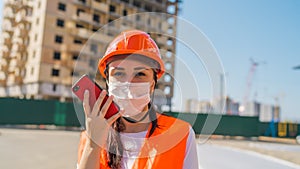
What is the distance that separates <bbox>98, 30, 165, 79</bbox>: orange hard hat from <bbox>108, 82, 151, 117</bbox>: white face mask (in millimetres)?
129

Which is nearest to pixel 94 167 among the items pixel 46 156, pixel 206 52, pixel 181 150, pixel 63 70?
pixel 181 150

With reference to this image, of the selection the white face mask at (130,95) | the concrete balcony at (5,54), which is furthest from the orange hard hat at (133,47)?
the concrete balcony at (5,54)

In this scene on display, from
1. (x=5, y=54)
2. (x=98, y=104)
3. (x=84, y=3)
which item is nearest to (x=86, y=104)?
(x=98, y=104)

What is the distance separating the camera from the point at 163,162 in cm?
133

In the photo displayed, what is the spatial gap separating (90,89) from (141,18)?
483 millimetres

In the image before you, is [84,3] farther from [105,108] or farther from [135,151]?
[105,108]

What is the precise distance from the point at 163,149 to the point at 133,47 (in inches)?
19.6

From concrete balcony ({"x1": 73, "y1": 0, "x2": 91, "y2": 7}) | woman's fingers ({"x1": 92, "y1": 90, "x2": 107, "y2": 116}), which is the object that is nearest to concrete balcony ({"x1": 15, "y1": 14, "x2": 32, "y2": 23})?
concrete balcony ({"x1": 73, "y1": 0, "x2": 91, "y2": 7})

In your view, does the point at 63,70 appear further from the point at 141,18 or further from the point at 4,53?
the point at 141,18

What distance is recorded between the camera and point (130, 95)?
1.33 m

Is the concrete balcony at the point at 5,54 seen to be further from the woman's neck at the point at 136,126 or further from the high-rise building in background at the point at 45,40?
the woman's neck at the point at 136,126

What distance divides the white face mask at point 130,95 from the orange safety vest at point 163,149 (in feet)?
0.50

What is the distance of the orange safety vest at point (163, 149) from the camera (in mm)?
1329

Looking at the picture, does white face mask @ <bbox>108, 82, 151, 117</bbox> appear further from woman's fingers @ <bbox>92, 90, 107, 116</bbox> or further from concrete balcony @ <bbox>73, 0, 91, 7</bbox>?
concrete balcony @ <bbox>73, 0, 91, 7</bbox>
